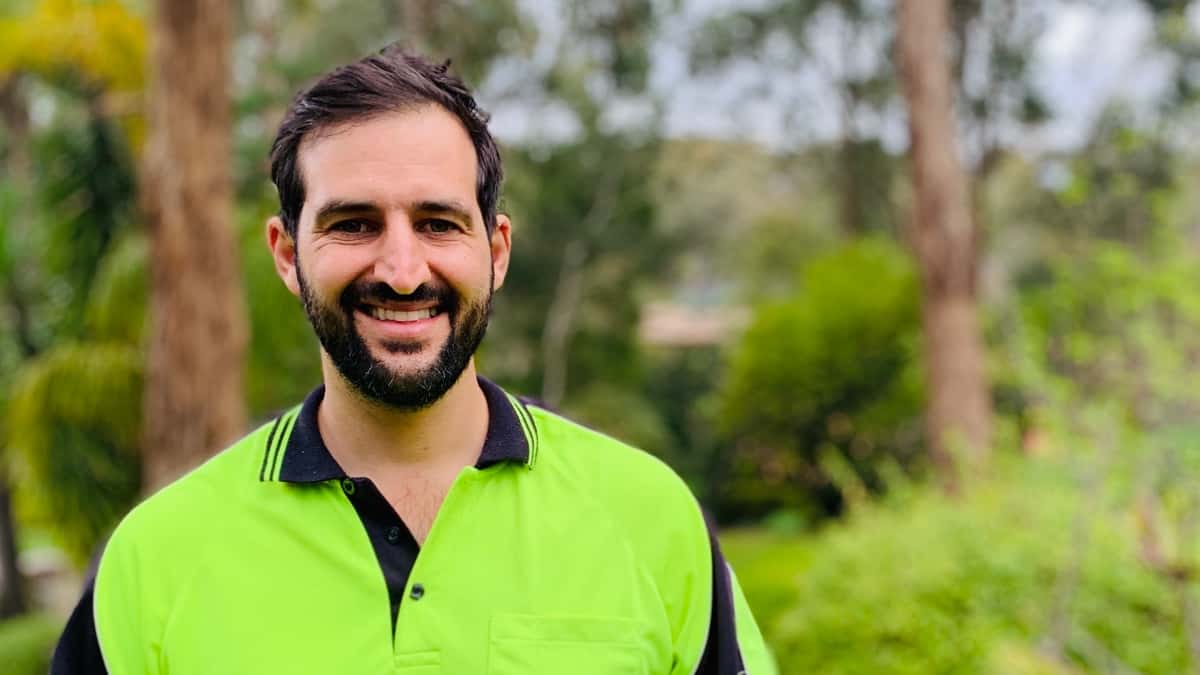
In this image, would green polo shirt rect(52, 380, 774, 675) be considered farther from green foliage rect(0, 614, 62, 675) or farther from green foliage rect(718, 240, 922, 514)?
green foliage rect(718, 240, 922, 514)

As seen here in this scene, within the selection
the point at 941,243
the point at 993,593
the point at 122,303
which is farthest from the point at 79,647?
the point at 941,243

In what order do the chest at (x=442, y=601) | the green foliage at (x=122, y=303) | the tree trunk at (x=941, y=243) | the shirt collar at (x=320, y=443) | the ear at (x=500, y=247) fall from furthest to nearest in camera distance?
the tree trunk at (x=941, y=243) → the green foliage at (x=122, y=303) → the ear at (x=500, y=247) → the shirt collar at (x=320, y=443) → the chest at (x=442, y=601)

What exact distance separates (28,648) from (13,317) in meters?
2.77

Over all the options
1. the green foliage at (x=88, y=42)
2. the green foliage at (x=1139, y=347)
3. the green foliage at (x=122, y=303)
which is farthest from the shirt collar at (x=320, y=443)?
the green foliage at (x=88, y=42)

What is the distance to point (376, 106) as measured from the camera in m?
1.57

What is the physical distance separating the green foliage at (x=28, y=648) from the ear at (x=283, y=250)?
28.3 feet

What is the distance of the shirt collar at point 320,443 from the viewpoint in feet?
5.22

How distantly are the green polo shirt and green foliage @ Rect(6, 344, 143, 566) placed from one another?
675 centimetres

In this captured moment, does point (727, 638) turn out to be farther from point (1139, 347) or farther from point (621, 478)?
point (1139, 347)

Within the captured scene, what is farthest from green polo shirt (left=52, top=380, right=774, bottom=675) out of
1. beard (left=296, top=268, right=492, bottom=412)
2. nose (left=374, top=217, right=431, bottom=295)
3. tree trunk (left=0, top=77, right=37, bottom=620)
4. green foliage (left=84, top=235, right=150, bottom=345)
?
tree trunk (left=0, top=77, right=37, bottom=620)

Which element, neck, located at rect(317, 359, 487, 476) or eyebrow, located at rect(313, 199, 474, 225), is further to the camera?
neck, located at rect(317, 359, 487, 476)

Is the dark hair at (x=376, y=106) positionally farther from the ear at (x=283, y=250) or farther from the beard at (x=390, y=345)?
the beard at (x=390, y=345)

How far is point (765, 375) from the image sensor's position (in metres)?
19.0

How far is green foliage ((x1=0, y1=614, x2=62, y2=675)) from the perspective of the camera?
9617 millimetres
